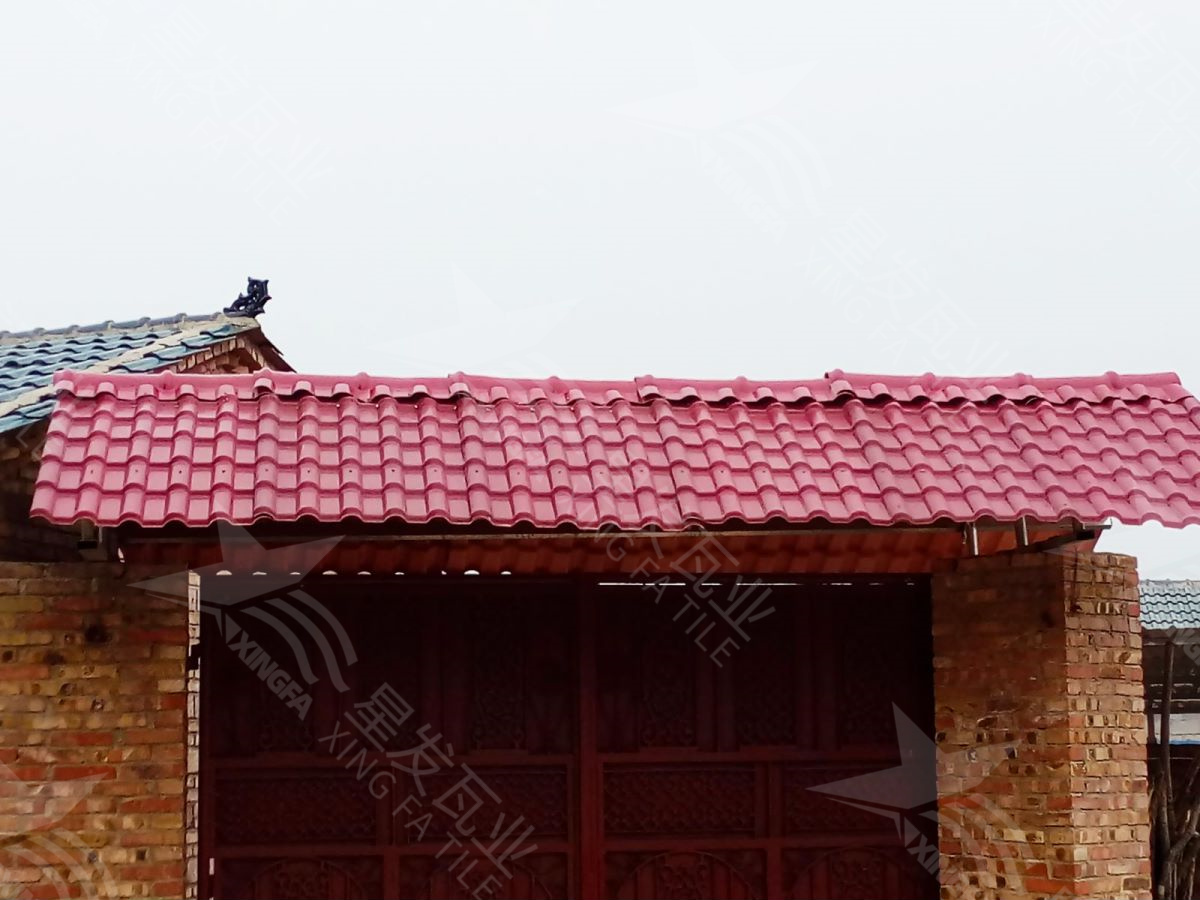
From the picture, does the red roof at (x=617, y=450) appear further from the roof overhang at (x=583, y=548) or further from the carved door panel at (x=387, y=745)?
the carved door panel at (x=387, y=745)

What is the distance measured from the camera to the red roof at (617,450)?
14.9 ft

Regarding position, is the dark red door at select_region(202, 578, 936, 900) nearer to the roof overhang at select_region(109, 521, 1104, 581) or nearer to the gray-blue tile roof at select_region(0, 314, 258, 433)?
the roof overhang at select_region(109, 521, 1104, 581)

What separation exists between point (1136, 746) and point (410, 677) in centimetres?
295

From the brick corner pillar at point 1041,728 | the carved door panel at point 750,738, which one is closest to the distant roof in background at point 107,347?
the carved door panel at point 750,738

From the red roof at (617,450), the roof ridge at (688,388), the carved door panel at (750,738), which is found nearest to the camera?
the red roof at (617,450)

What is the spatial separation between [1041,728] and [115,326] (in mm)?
6118

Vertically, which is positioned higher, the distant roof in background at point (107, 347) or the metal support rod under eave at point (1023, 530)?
the distant roof in background at point (107, 347)

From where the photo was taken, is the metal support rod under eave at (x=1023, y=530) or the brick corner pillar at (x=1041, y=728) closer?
the metal support rod under eave at (x=1023, y=530)

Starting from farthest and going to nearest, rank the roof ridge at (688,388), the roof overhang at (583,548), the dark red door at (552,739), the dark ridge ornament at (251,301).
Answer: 1. the dark ridge ornament at (251,301)
2. the dark red door at (552,739)
3. the roof ridge at (688,388)
4. the roof overhang at (583,548)

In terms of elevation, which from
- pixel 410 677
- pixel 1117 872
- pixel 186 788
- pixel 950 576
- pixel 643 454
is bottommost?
pixel 1117 872

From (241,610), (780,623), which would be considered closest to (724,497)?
(780,623)

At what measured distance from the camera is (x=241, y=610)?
205 inches

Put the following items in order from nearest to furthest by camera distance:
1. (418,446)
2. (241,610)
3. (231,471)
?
(231,471) → (418,446) → (241,610)

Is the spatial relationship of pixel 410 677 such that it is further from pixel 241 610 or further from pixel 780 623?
pixel 780 623
